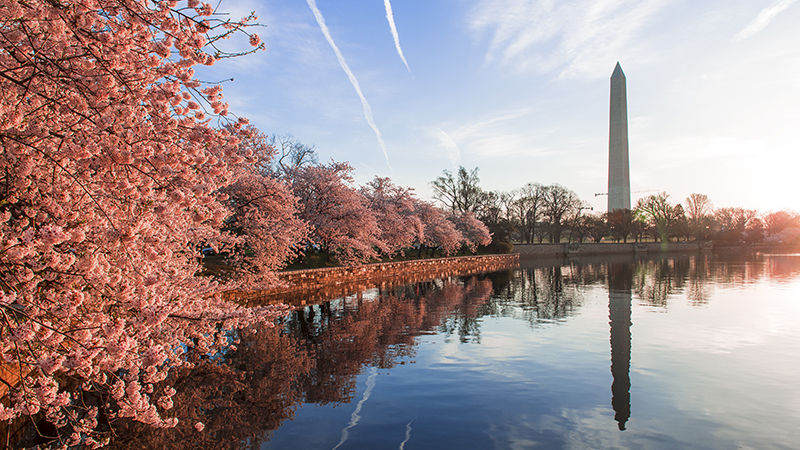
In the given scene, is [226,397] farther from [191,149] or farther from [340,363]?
[191,149]

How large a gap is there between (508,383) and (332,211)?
2074cm

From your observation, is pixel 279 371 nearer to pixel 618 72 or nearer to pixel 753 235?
pixel 618 72

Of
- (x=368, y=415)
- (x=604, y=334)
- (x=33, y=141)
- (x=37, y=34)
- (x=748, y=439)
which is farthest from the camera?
(x=604, y=334)

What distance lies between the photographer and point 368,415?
7633 millimetres

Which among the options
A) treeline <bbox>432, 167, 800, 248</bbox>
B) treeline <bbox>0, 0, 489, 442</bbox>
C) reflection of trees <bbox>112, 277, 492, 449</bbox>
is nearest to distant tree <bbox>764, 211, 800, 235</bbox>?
treeline <bbox>432, 167, 800, 248</bbox>

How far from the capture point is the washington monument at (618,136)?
216ft

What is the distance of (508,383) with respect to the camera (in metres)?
9.18

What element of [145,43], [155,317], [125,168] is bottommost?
[155,317]

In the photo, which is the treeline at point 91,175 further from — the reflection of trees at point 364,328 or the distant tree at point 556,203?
the distant tree at point 556,203

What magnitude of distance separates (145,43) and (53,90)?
111 centimetres

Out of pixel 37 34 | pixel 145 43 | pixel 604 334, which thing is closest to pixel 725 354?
pixel 604 334

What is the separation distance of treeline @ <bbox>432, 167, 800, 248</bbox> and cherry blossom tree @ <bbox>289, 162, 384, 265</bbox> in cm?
3756

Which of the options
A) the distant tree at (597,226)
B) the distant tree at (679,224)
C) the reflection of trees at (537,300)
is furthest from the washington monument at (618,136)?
the reflection of trees at (537,300)

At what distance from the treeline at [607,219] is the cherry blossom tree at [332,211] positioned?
37.6m
